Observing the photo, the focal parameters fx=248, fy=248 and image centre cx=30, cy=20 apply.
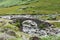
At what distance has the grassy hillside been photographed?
95.1 m

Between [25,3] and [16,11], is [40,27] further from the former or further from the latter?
[25,3]

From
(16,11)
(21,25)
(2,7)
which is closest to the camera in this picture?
(21,25)

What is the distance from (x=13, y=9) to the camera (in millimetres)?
98062

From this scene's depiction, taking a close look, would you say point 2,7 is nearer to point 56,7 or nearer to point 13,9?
point 13,9

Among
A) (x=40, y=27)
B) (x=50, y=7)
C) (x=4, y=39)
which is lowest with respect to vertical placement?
(x=50, y=7)

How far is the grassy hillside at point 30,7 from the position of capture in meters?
95.1

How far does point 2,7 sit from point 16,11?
10.6m

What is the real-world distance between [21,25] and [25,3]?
61847 mm

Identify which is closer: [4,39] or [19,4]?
[4,39]

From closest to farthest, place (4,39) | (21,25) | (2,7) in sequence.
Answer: (4,39)
(21,25)
(2,7)

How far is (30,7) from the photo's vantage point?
330ft

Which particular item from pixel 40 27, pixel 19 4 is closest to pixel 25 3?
pixel 19 4

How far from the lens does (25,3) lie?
109m

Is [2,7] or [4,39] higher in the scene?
[4,39]
